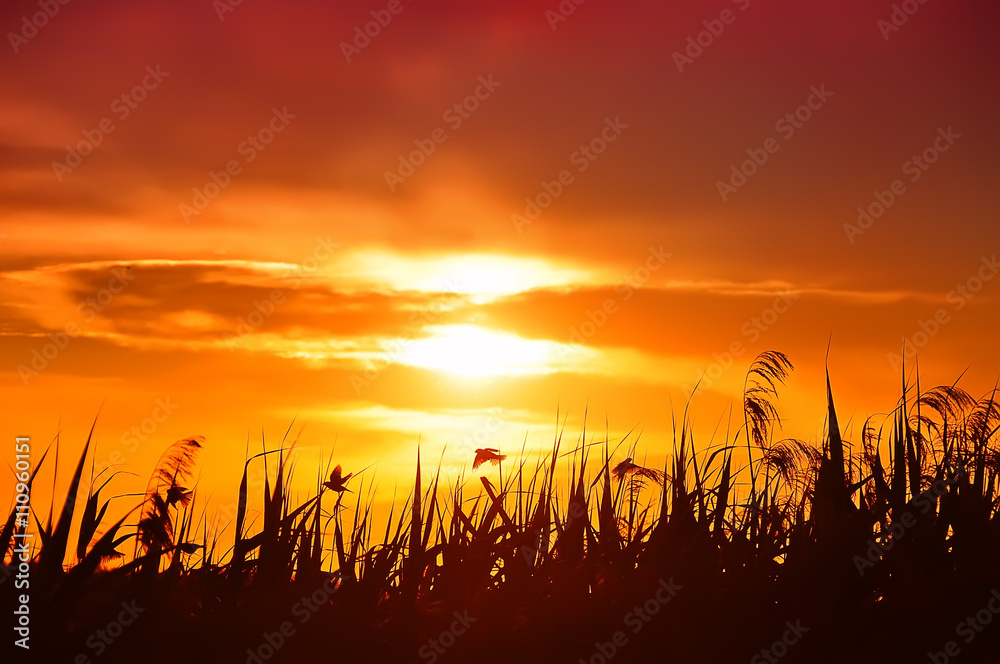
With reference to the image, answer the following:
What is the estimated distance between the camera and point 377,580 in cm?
701

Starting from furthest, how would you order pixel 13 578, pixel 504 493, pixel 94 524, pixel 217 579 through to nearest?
pixel 504 493, pixel 217 579, pixel 94 524, pixel 13 578

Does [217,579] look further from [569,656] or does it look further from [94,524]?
[569,656]

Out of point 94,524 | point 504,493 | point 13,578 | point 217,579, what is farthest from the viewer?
point 504,493

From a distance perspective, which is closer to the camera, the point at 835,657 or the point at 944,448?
the point at 835,657

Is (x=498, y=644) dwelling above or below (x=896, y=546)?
below

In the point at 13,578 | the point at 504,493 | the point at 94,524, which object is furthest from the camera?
the point at 504,493

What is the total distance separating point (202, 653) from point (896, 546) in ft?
14.4

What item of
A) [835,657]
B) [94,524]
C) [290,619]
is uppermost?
[94,524]

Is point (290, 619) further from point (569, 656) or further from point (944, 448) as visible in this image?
point (944, 448)

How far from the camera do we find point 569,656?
686 cm

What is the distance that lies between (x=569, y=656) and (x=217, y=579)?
90.2 inches

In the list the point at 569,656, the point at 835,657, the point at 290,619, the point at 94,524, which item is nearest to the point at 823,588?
the point at 835,657

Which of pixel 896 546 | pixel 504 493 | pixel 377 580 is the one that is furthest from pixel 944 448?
pixel 377 580

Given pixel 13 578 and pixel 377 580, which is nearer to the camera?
pixel 13 578
